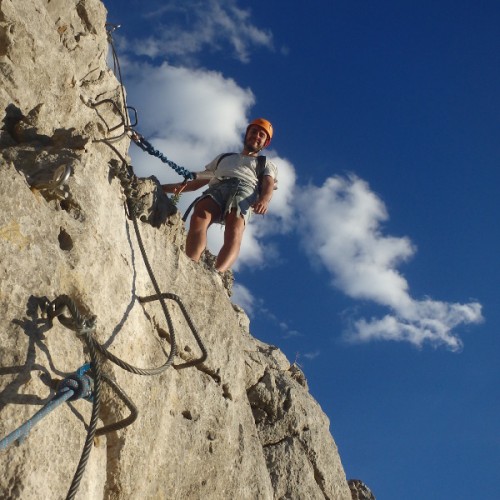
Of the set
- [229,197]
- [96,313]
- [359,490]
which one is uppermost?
[229,197]

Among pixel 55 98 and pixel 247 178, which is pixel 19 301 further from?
pixel 247 178

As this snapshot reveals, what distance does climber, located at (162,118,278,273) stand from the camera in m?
7.53

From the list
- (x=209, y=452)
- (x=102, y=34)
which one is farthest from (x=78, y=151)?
(x=102, y=34)

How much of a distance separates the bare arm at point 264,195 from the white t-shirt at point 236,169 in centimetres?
9

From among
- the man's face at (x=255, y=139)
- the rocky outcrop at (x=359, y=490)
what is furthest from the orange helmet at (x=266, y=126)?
the rocky outcrop at (x=359, y=490)

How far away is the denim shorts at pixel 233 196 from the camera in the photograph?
7828 mm

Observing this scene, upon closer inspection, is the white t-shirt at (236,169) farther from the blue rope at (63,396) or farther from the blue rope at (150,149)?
the blue rope at (63,396)

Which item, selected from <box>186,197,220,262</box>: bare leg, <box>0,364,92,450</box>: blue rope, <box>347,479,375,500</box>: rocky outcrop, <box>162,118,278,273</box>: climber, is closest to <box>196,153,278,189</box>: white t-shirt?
<box>162,118,278,273</box>: climber

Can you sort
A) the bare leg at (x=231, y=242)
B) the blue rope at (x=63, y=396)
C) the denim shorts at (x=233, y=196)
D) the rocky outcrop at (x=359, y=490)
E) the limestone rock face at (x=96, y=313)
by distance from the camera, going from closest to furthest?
the blue rope at (x=63, y=396) → the limestone rock face at (x=96, y=313) → the bare leg at (x=231, y=242) → the denim shorts at (x=233, y=196) → the rocky outcrop at (x=359, y=490)

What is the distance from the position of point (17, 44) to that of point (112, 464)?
3.60 metres

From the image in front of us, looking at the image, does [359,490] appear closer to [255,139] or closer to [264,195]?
[264,195]

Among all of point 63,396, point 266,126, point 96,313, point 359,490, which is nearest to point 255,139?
point 266,126

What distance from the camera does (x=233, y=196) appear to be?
7871mm

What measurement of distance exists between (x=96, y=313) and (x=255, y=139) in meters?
4.87
